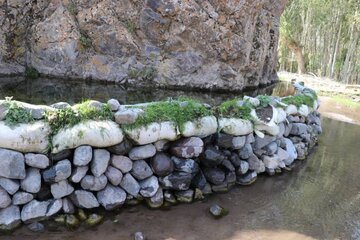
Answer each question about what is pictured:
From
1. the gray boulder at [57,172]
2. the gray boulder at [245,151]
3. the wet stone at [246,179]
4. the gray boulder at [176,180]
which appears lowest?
the wet stone at [246,179]

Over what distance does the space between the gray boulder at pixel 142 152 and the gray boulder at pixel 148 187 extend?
12.2 inches

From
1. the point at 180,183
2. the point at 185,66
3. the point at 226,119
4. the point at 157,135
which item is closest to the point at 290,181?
the point at 226,119

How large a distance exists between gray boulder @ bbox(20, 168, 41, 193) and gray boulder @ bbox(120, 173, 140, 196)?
981mm

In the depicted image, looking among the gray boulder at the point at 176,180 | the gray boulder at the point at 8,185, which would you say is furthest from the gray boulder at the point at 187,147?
the gray boulder at the point at 8,185

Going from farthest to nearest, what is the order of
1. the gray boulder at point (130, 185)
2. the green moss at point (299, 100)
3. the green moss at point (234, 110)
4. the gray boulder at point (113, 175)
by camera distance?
the green moss at point (299, 100) → the green moss at point (234, 110) → the gray boulder at point (130, 185) → the gray boulder at point (113, 175)

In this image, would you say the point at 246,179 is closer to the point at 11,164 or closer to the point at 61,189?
the point at 61,189

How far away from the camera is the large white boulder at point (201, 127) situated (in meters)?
4.74

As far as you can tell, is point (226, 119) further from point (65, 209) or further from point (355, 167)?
point (355, 167)

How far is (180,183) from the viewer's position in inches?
185

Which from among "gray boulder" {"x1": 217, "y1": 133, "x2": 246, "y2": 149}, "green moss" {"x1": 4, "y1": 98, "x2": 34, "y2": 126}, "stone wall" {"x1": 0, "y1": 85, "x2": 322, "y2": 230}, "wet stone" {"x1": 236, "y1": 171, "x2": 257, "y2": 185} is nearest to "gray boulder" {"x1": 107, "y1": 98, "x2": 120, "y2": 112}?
"stone wall" {"x1": 0, "y1": 85, "x2": 322, "y2": 230}

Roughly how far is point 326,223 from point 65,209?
3.24 metres

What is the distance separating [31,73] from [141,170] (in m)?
4.93

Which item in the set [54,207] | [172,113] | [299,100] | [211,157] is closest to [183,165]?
[211,157]

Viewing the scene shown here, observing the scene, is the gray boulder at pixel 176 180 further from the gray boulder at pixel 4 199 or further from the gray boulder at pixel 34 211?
the gray boulder at pixel 4 199
